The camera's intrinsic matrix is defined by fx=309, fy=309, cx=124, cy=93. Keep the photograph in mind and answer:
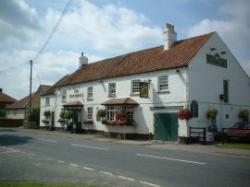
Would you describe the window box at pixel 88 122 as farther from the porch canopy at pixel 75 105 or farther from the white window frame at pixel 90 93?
the white window frame at pixel 90 93

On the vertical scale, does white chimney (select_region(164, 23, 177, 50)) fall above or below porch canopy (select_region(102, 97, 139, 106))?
above

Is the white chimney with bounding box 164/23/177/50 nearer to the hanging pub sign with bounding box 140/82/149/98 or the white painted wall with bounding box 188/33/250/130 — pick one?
the white painted wall with bounding box 188/33/250/130

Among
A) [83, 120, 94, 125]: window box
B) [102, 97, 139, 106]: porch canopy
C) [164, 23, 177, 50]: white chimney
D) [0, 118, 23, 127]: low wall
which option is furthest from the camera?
[0, 118, 23, 127]: low wall

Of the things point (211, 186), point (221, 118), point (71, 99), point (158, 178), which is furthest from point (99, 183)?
point (71, 99)

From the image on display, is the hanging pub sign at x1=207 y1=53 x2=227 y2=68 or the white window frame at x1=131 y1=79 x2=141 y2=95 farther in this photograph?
the white window frame at x1=131 y1=79 x2=141 y2=95

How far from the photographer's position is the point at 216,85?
90.0ft

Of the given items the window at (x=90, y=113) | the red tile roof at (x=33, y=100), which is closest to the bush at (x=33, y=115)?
the red tile roof at (x=33, y=100)

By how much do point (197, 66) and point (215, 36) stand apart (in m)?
4.45

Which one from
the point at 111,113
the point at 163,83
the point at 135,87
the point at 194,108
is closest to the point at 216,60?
the point at 163,83

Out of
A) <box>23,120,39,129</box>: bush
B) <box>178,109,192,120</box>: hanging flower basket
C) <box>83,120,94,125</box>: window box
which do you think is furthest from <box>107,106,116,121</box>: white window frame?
<box>23,120,39,129</box>: bush

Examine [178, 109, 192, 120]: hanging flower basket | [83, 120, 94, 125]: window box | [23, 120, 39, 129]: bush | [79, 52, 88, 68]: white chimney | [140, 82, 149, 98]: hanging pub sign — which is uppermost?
[79, 52, 88, 68]: white chimney

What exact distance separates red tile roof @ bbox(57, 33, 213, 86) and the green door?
4061 mm

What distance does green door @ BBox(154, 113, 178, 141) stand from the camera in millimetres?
24859

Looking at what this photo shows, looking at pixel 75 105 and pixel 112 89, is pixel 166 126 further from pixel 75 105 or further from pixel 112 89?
pixel 75 105
